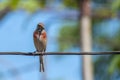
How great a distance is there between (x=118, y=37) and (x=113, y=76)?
8.17 ft

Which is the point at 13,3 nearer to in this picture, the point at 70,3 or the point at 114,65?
the point at 70,3

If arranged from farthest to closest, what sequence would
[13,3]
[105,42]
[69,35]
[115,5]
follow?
1. [69,35]
2. [105,42]
3. [115,5]
4. [13,3]

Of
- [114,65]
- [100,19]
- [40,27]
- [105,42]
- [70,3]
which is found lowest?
[114,65]

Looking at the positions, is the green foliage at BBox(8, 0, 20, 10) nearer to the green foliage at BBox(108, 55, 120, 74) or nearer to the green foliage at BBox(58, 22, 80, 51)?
the green foliage at BBox(108, 55, 120, 74)

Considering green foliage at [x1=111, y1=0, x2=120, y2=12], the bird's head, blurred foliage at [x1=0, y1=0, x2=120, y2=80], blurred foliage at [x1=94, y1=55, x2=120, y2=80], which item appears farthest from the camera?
blurred foliage at [x1=0, y1=0, x2=120, y2=80]

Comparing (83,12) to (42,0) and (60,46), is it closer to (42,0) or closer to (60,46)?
(42,0)

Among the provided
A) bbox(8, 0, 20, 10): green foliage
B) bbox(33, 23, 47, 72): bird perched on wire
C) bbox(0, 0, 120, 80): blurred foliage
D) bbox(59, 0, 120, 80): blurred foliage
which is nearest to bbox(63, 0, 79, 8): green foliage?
bbox(0, 0, 120, 80): blurred foliage

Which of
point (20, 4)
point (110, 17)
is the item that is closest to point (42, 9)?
point (20, 4)

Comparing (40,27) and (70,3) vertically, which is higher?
(70,3)

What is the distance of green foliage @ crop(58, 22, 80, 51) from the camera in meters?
24.3

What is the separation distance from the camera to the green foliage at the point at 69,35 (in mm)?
24312

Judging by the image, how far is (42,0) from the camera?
21.2 metres

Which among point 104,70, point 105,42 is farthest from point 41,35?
point 105,42

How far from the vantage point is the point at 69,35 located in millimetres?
25047
